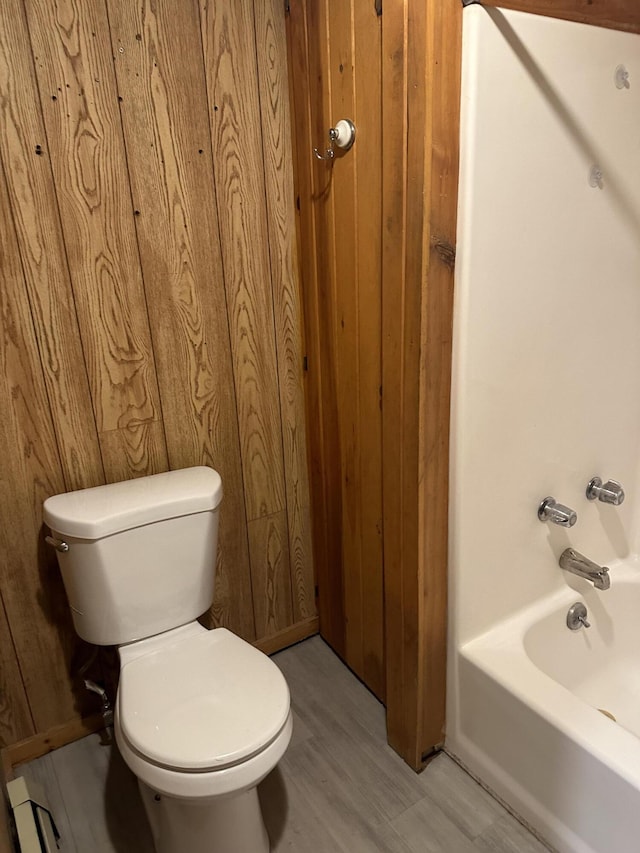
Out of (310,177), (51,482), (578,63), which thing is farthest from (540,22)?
(51,482)

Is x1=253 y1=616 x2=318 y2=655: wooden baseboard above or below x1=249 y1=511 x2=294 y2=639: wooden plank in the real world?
below

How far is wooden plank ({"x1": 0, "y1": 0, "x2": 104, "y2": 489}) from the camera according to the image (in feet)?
4.08

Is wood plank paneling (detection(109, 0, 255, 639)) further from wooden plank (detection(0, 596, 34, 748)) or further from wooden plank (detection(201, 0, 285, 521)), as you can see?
wooden plank (detection(0, 596, 34, 748))

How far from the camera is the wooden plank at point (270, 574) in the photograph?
1863mm

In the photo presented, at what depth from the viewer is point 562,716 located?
124cm

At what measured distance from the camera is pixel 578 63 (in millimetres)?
1224

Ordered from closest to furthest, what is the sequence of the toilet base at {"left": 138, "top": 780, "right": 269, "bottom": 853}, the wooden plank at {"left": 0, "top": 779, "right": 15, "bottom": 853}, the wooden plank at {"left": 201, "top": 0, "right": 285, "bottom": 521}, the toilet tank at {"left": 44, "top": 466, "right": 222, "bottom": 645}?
the wooden plank at {"left": 0, "top": 779, "right": 15, "bottom": 853} → the toilet base at {"left": 138, "top": 780, "right": 269, "bottom": 853} → the toilet tank at {"left": 44, "top": 466, "right": 222, "bottom": 645} → the wooden plank at {"left": 201, "top": 0, "right": 285, "bottom": 521}

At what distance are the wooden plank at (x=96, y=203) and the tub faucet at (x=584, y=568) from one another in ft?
3.92

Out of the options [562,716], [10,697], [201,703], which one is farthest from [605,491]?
[10,697]

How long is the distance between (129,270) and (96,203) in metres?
0.17

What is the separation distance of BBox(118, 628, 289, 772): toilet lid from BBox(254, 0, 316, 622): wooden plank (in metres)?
0.58

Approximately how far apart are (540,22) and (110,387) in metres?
1.26

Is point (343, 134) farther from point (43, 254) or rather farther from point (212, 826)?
point (212, 826)

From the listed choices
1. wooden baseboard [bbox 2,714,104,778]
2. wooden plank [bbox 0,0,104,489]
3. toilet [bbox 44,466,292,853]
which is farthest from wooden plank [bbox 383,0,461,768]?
wooden baseboard [bbox 2,714,104,778]
